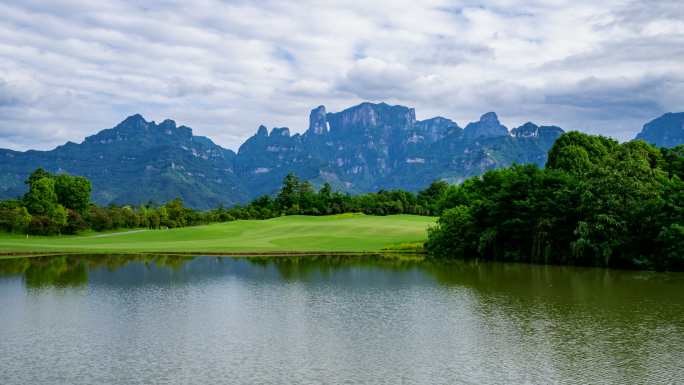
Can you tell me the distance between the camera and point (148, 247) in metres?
79.6

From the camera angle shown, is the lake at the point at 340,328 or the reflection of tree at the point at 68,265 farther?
the reflection of tree at the point at 68,265

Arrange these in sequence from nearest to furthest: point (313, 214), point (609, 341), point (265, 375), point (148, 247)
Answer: point (265, 375) < point (609, 341) < point (148, 247) < point (313, 214)

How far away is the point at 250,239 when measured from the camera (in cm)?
9188

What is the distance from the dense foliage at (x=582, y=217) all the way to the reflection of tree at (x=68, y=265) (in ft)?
104

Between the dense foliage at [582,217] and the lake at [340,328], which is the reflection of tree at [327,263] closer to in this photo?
the lake at [340,328]

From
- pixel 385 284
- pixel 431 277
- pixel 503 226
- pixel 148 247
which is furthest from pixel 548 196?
pixel 148 247

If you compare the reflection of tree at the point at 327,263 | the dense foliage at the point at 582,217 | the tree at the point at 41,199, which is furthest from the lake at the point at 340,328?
the tree at the point at 41,199

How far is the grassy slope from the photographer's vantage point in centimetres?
7762

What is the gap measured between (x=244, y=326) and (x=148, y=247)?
173 feet

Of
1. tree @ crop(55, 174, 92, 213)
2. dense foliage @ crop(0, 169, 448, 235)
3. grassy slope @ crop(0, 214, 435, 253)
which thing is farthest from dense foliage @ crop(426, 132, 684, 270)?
tree @ crop(55, 174, 92, 213)

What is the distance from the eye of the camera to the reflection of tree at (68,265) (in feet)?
161

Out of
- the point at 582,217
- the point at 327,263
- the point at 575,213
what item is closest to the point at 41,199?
the point at 327,263

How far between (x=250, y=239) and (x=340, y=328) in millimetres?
62889

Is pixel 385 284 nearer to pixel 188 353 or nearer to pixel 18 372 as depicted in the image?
pixel 188 353
